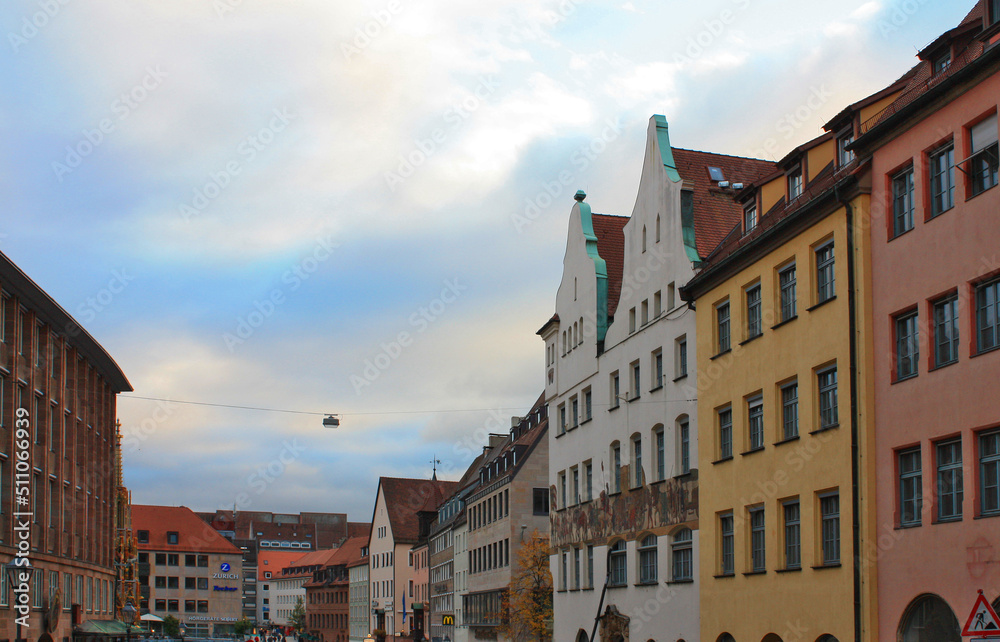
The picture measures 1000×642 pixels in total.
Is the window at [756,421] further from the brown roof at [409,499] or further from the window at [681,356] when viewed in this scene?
the brown roof at [409,499]

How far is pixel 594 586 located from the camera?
45.1 metres

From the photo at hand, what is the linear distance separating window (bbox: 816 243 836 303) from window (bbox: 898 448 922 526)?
4.79 metres

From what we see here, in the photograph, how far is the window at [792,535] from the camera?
30125mm

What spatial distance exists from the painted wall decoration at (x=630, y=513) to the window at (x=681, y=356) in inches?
129

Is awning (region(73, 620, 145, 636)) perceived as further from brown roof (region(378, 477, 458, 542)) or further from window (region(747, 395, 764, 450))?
brown roof (region(378, 477, 458, 542))

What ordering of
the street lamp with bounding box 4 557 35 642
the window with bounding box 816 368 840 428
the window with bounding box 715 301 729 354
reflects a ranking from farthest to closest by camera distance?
the street lamp with bounding box 4 557 35 642 → the window with bounding box 715 301 729 354 → the window with bounding box 816 368 840 428

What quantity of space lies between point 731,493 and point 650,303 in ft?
30.7

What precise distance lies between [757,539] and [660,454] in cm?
770

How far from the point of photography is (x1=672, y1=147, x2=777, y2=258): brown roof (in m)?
39.2

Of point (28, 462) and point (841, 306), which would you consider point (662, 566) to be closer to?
point (841, 306)

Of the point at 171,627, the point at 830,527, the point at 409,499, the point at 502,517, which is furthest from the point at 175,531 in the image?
the point at 830,527

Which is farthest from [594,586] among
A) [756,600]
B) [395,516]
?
[395,516]

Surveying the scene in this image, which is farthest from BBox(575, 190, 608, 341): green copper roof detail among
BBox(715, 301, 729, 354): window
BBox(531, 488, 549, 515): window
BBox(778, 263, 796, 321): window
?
BBox(531, 488, 549, 515): window

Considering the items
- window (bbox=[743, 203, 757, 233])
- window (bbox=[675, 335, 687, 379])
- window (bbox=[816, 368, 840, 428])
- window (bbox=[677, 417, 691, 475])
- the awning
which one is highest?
window (bbox=[743, 203, 757, 233])
